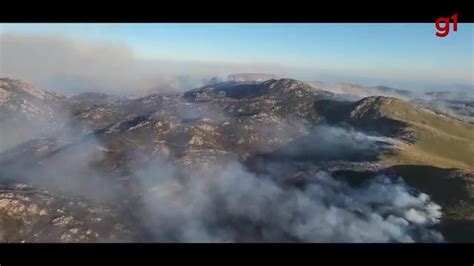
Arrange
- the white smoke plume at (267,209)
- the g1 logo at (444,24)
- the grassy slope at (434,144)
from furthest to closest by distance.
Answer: the grassy slope at (434,144) → the white smoke plume at (267,209) → the g1 logo at (444,24)

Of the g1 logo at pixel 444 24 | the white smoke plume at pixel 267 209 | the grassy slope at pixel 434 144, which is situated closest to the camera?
the g1 logo at pixel 444 24

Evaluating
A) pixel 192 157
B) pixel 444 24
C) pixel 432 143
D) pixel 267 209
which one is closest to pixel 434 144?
pixel 432 143

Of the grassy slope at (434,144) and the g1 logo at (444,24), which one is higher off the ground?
the g1 logo at (444,24)

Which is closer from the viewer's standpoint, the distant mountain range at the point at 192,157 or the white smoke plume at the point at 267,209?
the white smoke plume at the point at 267,209

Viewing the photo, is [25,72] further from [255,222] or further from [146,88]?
[255,222]

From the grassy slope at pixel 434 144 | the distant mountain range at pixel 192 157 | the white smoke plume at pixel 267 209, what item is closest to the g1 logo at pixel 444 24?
the grassy slope at pixel 434 144

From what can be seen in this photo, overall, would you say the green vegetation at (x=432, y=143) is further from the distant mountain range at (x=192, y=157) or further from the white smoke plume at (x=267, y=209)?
the white smoke plume at (x=267, y=209)
